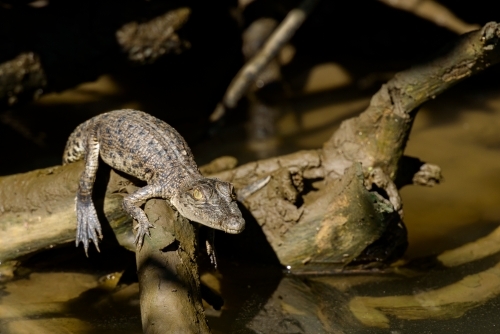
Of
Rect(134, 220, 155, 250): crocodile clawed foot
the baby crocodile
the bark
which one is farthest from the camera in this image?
the baby crocodile

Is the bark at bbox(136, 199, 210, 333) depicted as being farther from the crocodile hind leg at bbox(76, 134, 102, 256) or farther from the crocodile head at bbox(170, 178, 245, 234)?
the crocodile hind leg at bbox(76, 134, 102, 256)

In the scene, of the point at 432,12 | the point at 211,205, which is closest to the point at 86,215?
the point at 211,205

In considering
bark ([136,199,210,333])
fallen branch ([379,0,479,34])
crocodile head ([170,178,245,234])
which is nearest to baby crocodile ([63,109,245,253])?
crocodile head ([170,178,245,234])

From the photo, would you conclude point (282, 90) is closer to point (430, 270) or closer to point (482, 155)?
point (482, 155)

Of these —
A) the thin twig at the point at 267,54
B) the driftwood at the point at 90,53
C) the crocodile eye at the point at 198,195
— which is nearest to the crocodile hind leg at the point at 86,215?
the crocodile eye at the point at 198,195

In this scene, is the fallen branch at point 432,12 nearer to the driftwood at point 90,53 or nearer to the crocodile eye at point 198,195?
the driftwood at point 90,53

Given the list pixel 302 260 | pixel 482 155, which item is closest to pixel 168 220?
pixel 302 260
